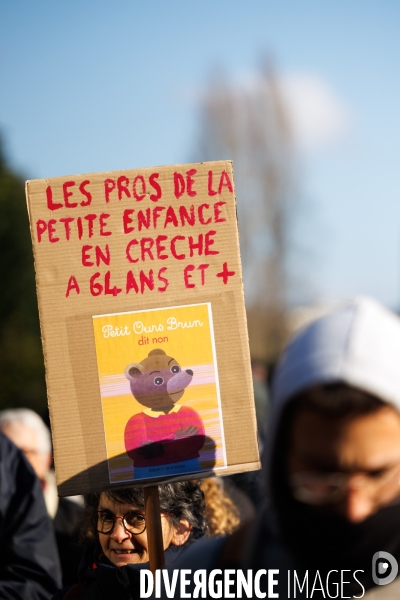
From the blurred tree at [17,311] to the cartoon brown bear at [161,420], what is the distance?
16527mm

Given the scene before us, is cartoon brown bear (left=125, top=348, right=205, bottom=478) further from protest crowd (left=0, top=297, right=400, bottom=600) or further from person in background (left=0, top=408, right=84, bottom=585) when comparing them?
person in background (left=0, top=408, right=84, bottom=585)

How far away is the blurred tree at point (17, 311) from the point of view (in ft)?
60.9

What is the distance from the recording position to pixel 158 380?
1983mm

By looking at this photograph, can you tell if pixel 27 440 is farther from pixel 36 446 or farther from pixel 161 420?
pixel 161 420

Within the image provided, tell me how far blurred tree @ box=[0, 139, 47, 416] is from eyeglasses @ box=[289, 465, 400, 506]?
17261 mm

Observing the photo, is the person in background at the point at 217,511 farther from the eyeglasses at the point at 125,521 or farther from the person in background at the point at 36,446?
the person in background at the point at 36,446

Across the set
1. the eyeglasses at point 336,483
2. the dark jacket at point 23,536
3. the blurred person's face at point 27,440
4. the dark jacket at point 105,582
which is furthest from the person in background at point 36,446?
the eyeglasses at point 336,483

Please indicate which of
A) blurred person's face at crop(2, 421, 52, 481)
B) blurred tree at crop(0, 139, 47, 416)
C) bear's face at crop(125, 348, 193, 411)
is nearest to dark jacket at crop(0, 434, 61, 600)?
bear's face at crop(125, 348, 193, 411)

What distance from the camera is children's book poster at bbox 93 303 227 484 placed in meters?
1.98

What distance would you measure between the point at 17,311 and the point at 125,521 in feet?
60.1

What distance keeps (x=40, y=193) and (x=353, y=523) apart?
1.15m

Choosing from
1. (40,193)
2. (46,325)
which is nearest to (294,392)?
(46,325)

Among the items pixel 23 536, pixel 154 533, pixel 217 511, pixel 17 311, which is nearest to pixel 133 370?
pixel 154 533

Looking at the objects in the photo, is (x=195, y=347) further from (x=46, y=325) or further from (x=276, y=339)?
(x=276, y=339)
